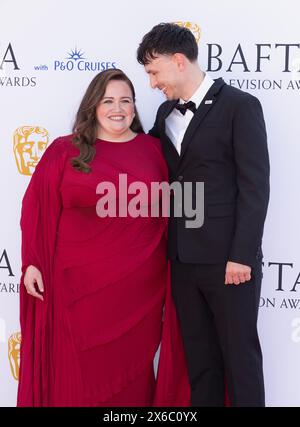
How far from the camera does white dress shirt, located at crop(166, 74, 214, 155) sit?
6.74 ft

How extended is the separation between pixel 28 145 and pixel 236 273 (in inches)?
45.6

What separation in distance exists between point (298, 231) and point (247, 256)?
59 cm

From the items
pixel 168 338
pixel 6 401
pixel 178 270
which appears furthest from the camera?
pixel 6 401

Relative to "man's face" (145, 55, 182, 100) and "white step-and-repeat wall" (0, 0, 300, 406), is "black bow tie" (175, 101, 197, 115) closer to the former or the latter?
"man's face" (145, 55, 182, 100)

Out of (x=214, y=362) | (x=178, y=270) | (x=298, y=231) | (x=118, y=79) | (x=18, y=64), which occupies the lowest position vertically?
(x=214, y=362)

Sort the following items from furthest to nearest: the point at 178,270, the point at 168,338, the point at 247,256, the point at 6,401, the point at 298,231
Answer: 1. the point at 6,401
2. the point at 298,231
3. the point at 168,338
4. the point at 178,270
5. the point at 247,256

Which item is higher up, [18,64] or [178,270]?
[18,64]

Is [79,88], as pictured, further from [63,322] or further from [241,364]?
[241,364]

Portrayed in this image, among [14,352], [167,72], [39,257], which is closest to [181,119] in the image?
[167,72]

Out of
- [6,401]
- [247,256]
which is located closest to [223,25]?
[247,256]

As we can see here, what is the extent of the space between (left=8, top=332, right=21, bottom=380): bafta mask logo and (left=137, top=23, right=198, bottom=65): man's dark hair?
1.37 meters

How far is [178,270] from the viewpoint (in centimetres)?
212

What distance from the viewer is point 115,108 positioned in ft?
7.23

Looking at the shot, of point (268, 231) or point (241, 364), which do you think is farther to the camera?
point (268, 231)
